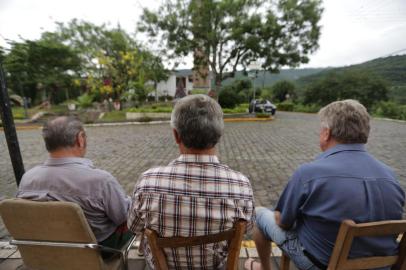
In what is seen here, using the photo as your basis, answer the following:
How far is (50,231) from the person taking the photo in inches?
49.9

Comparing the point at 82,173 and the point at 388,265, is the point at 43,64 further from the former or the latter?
the point at 388,265

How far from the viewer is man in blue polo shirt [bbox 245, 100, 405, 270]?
3.92ft

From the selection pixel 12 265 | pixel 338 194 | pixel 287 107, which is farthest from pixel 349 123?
pixel 287 107

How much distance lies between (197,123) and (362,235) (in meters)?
0.99

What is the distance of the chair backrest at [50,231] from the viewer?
1187mm

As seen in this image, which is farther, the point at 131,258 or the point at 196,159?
the point at 131,258

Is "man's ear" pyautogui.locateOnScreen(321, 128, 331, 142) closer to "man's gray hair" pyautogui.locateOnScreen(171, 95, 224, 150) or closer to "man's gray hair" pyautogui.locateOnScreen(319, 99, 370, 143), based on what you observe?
"man's gray hair" pyautogui.locateOnScreen(319, 99, 370, 143)

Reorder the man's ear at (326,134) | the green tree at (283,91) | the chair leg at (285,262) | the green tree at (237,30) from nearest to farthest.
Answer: the man's ear at (326,134) < the chair leg at (285,262) < the green tree at (237,30) < the green tree at (283,91)

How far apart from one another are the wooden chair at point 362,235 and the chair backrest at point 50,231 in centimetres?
135

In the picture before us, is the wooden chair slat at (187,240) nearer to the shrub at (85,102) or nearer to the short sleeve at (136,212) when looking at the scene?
the short sleeve at (136,212)

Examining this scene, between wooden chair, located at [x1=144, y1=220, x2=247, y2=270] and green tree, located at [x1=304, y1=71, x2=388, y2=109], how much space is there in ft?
106

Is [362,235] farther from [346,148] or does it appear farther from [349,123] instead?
[349,123]

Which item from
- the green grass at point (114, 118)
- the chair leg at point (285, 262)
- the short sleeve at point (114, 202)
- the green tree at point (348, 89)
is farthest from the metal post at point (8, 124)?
the green tree at point (348, 89)

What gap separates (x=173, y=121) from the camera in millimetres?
1267
